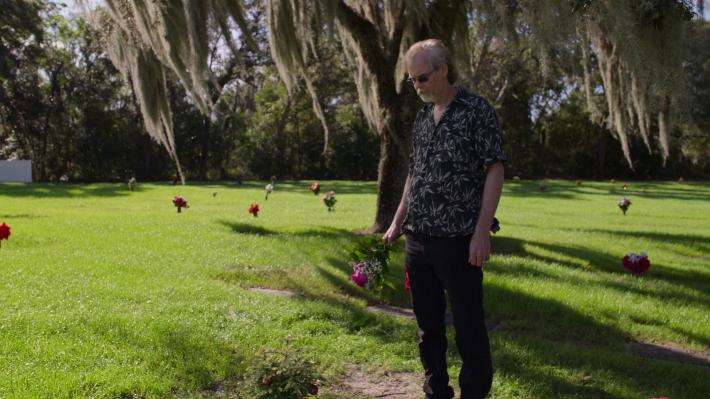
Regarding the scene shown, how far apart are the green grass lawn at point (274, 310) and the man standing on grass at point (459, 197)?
27.0 inches

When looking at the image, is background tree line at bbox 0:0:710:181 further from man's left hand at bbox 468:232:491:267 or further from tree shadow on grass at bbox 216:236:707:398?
man's left hand at bbox 468:232:491:267

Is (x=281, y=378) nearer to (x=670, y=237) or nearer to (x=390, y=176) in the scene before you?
(x=390, y=176)

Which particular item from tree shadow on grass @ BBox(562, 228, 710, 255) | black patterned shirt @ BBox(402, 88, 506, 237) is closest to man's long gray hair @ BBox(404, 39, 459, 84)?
black patterned shirt @ BBox(402, 88, 506, 237)

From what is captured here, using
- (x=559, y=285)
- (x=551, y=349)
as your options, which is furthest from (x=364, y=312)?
(x=559, y=285)

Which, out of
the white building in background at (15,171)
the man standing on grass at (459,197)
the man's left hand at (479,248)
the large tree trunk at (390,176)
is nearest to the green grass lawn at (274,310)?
the large tree trunk at (390,176)

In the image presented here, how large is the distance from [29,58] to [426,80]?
84.0 feet

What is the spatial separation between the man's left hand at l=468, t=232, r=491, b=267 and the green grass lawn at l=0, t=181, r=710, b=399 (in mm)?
976

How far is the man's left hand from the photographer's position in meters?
2.49

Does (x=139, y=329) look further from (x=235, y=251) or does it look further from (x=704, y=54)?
(x=704, y=54)

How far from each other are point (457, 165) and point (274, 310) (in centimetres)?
225

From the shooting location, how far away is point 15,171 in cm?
2212

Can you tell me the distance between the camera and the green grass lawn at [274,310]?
126 inches

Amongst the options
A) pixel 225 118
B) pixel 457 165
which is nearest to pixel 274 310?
pixel 457 165

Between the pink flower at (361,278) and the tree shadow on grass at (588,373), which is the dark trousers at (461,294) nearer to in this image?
the tree shadow on grass at (588,373)
